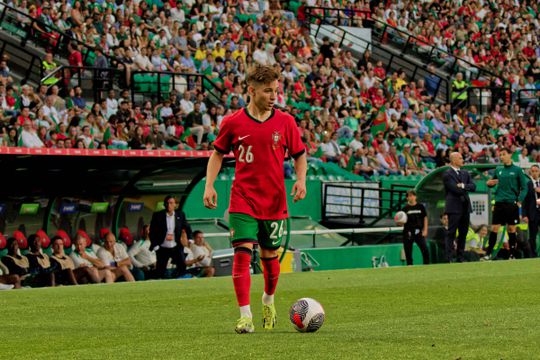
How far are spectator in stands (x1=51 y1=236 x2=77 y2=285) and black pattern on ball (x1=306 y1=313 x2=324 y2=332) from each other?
32.7 ft

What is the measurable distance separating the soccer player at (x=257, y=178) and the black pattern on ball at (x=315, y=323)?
0.47 m

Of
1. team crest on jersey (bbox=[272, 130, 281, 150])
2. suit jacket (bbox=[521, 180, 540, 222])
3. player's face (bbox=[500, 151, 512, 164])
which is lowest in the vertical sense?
suit jacket (bbox=[521, 180, 540, 222])

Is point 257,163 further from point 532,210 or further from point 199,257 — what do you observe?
point 532,210

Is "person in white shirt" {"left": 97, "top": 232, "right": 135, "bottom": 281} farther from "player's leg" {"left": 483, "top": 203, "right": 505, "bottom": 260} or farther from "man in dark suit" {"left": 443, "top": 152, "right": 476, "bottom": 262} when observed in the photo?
"player's leg" {"left": 483, "top": 203, "right": 505, "bottom": 260}

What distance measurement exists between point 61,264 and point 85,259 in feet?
1.84

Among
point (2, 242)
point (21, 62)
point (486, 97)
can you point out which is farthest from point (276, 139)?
point (486, 97)

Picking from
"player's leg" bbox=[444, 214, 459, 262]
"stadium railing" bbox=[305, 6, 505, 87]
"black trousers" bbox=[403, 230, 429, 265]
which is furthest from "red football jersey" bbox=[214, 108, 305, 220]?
"stadium railing" bbox=[305, 6, 505, 87]

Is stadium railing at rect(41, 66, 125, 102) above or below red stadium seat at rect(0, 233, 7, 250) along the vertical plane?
above

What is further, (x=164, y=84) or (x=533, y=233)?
(x=164, y=84)

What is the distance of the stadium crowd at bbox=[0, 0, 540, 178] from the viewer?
2339 centimetres

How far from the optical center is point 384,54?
3881 centimetres

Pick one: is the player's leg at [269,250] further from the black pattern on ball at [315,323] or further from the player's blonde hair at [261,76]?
the player's blonde hair at [261,76]

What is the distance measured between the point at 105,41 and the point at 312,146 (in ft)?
18.3

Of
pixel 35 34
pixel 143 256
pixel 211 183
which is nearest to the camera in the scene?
pixel 211 183
